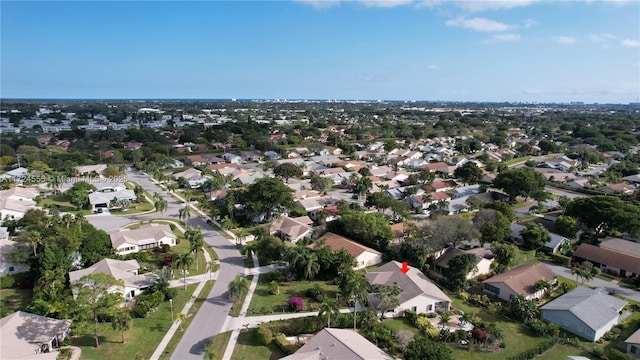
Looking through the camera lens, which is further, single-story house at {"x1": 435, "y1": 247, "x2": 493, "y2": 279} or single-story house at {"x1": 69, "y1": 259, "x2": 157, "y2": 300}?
single-story house at {"x1": 435, "y1": 247, "x2": 493, "y2": 279}

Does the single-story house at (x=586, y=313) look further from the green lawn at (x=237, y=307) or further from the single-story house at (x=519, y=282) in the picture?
the green lawn at (x=237, y=307)

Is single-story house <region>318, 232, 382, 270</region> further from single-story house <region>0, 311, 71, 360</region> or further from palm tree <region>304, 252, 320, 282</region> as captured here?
single-story house <region>0, 311, 71, 360</region>

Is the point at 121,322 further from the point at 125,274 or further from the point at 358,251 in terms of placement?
the point at 358,251

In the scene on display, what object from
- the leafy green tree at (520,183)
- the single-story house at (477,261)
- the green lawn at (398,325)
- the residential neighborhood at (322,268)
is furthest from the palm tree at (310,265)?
the leafy green tree at (520,183)

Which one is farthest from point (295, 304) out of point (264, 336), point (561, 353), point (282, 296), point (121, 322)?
point (561, 353)

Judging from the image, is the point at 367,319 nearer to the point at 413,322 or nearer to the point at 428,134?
the point at 413,322

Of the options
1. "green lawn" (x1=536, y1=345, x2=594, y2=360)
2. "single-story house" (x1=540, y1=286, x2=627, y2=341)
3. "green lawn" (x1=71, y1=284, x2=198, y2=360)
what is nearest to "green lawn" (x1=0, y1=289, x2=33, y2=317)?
"green lawn" (x1=71, y1=284, x2=198, y2=360)
